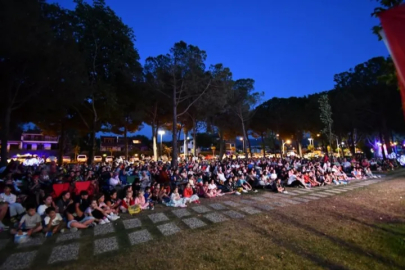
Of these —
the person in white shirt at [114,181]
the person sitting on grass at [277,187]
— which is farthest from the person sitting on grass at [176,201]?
the person sitting on grass at [277,187]

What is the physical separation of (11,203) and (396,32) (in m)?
8.45

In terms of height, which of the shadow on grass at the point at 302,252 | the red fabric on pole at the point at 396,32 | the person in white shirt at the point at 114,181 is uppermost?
the red fabric on pole at the point at 396,32

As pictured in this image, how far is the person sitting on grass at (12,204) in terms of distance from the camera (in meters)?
5.70

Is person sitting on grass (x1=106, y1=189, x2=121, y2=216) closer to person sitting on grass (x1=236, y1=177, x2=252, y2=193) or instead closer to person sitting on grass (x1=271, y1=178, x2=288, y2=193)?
person sitting on grass (x1=236, y1=177, x2=252, y2=193)

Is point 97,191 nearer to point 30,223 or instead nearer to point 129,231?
point 30,223

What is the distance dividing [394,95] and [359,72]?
17.9 feet

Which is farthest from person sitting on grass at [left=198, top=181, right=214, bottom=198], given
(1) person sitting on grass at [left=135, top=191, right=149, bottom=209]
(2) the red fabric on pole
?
(2) the red fabric on pole

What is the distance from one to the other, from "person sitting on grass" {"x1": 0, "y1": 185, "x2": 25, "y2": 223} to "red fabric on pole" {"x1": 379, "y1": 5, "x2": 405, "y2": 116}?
817cm

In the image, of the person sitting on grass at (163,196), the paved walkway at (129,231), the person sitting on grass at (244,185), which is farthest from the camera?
the person sitting on grass at (244,185)

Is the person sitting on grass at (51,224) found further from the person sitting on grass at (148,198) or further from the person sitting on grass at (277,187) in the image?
the person sitting on grass at (277,187)

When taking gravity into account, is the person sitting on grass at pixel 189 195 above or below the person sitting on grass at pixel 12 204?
below

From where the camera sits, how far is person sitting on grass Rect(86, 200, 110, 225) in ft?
18.0

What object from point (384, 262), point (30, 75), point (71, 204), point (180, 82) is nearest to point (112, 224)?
point (71, 204)

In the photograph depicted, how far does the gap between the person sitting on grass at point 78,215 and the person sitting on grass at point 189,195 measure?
329 cm
